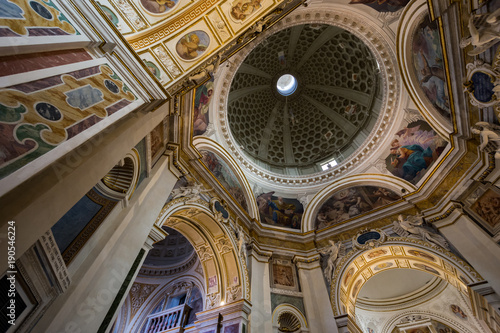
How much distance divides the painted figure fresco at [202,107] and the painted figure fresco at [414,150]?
9.31m

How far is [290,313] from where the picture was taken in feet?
32.7

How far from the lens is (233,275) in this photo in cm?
1004

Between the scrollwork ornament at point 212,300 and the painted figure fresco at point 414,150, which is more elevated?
the painted figure fresco at point 414,150

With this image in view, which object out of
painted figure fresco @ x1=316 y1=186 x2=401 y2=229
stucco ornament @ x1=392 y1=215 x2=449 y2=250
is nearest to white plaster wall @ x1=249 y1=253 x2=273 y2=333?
painted figure fresco @ x1=316 y1=186 x2=401 y2=229

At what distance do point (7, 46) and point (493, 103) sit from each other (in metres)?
10.5

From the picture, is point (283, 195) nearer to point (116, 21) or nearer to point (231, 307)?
point (231, 307)

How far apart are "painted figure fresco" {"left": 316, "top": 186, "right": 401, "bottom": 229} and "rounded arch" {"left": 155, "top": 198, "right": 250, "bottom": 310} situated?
18.1ft

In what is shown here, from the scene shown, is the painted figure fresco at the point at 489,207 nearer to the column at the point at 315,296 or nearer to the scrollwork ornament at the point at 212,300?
the column at the point at 315,296

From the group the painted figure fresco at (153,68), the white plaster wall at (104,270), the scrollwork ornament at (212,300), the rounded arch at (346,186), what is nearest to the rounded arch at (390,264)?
the rounded arch at (346,186)

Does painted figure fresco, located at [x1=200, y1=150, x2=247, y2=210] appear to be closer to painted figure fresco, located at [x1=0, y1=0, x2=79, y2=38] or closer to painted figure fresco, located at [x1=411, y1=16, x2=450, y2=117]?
painted figure fresco, located at [x1=0, y1=0, x2=79, y2=38]

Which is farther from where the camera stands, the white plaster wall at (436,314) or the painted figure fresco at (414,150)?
the white plaster wall at (436,314)

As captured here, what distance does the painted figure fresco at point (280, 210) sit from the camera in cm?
1361

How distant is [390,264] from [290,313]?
5.25 m

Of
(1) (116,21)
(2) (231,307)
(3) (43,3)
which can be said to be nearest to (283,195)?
(2) (231,307)
